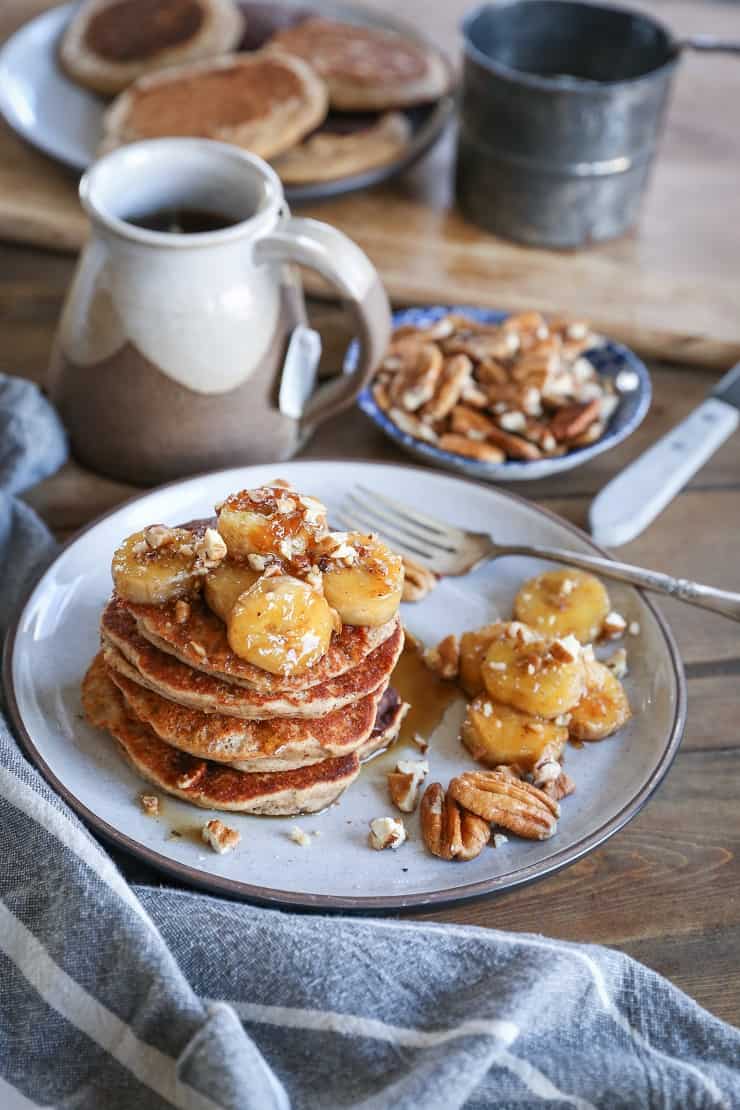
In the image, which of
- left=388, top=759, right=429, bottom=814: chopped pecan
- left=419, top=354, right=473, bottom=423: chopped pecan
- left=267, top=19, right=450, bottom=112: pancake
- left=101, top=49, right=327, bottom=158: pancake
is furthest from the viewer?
left=267, top=19, right=450, bottom=112: pancake

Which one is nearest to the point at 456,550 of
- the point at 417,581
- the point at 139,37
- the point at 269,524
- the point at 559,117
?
the point at 417,581

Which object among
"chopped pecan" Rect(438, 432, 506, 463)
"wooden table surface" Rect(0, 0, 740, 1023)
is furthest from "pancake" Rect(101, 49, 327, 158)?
"chopped pecan" Rect(438, 432, 506, 463)

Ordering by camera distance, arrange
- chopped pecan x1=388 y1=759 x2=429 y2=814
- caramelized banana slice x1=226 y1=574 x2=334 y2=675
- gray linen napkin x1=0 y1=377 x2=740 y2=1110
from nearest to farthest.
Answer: gray linen napkin x1=0 y1=377 x2=740 y2=1110 < caramelized banana slice x1=226 y1=574 x2=334 y2=675 < chopped pecan x1=388 y1=759 x2=429 y2=814

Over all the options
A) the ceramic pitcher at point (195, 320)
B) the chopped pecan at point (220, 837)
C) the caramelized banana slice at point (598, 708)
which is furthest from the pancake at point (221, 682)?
the ceramic pitcher at point (195, 320)

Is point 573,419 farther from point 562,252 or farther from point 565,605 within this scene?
point 562,252

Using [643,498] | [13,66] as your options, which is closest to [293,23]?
[13,66]

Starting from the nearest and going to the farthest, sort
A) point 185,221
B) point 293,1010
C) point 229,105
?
point 293,1010 < point 185,221 < point 229,105

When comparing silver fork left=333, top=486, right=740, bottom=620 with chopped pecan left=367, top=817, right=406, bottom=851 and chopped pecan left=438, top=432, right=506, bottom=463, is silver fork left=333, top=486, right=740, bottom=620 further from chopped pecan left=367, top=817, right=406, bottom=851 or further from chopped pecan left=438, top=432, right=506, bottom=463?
chopped pecan left=367, top=817, right=406, bottom=851
